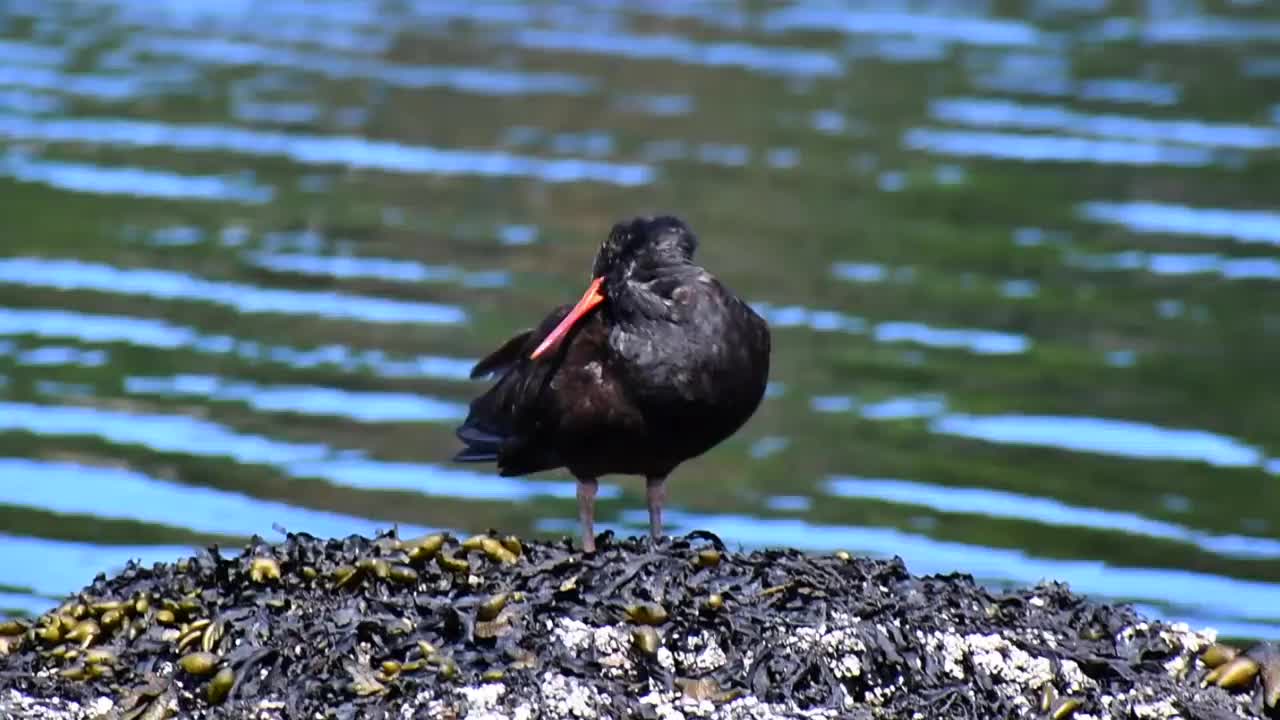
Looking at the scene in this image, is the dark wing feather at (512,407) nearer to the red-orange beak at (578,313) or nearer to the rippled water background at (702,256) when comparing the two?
the red-orange beak at (578,313)

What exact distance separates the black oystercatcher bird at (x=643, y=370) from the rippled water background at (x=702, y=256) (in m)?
2.91

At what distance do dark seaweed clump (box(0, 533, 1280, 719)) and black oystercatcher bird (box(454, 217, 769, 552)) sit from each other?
502mm

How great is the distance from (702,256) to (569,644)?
26.8 feet

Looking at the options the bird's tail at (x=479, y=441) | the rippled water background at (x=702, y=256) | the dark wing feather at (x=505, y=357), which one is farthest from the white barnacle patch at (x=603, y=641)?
the rippled water background at (x=702, y=256)

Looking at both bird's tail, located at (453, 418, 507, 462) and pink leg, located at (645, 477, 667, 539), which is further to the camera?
bird's tail, located at (453, 418, 507, 462)

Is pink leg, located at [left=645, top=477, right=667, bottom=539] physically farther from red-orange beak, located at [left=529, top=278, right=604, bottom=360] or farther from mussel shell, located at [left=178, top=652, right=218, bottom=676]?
mussel shell, located at [left=178, top=652, right=218, bottom=676]

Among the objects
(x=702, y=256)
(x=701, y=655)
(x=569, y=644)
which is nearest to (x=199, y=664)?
(x=569, y=644)

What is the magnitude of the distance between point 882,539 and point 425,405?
2765 millimetres

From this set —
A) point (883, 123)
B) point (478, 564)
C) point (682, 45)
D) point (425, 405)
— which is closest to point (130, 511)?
point (425, 405)

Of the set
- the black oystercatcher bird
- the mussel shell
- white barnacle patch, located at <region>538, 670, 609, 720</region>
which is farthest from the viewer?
the black oystercatcher bird

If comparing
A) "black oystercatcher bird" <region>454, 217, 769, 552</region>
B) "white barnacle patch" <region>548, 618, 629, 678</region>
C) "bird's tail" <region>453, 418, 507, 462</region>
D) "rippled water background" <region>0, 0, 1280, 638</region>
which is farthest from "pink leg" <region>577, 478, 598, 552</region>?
"rippled water background" <region>0, 0, 1280, 638</region>

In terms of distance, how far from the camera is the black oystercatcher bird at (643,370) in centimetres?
630

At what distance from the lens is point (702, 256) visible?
1344 centimetres

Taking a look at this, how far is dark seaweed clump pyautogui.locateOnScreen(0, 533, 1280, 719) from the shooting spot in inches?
209
